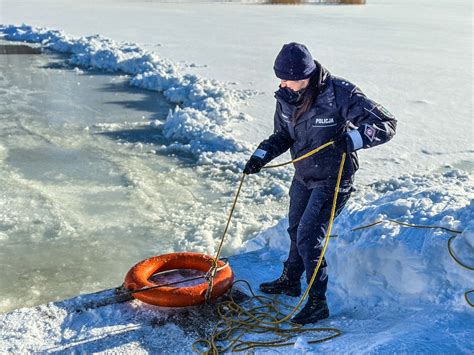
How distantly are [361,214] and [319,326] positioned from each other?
3.90 feet

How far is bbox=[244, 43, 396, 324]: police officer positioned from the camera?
117 inches

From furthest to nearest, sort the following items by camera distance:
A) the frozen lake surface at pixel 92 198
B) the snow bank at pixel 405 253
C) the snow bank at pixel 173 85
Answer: the snow bank at pixel 173 85, the frozen lake surface at pixel 92 198, the snow bank at pixel 405 253

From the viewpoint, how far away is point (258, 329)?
3279 mm

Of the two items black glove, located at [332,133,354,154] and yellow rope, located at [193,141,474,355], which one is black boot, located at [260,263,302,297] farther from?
black glove, located at [332,133,354,154]

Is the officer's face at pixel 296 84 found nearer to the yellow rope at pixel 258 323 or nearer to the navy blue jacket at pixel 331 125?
the navy blue jacket at pixel 331 125

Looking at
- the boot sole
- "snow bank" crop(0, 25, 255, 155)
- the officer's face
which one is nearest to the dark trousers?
the boot sole

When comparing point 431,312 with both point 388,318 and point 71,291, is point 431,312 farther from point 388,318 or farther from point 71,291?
point 71,291

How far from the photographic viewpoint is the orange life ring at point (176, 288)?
11.3 feet

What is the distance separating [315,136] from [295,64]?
1.44ft

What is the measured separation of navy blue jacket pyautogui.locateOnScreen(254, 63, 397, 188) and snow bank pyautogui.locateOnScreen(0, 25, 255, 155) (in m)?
4.30

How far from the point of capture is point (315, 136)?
3158mm

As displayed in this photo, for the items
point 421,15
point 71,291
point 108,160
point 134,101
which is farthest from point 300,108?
point 421,15

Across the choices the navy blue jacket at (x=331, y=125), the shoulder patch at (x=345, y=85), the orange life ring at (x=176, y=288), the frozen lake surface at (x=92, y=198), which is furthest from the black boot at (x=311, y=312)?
the frozen lake surface at (x=92, y=198)

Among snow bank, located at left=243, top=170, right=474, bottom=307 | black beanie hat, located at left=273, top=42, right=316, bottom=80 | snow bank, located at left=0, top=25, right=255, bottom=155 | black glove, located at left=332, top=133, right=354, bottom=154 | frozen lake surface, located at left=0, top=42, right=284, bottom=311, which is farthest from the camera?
snow bank, located at left=0, top=25, right=255, bottom=155
